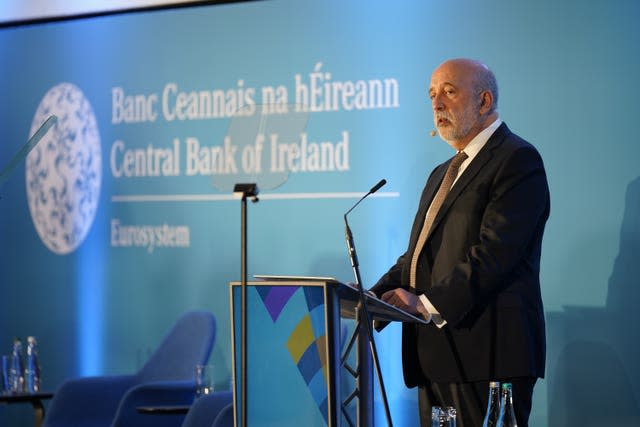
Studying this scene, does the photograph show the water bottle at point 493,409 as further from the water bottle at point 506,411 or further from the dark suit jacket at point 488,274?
the dark suit jacket at point 488,274

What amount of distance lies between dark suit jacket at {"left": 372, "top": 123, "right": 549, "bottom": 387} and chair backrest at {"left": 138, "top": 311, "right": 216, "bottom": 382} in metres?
1.87

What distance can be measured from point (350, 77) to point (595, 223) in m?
1.55

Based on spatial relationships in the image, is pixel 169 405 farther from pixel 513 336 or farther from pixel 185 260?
pixel 513 336

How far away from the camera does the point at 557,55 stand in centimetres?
510

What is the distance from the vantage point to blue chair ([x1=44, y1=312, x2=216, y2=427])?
5.07m

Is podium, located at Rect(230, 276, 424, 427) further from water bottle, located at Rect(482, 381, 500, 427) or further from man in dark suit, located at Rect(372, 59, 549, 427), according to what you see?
water bottle, located at Rect(482, 381, 500, 427)

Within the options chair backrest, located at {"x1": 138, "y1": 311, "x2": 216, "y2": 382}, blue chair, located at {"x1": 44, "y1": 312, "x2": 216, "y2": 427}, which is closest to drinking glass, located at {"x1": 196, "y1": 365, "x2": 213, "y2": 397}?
blue chair, located at {"x1": 44, "y1": 312, "x2": 216, "y2": 427}

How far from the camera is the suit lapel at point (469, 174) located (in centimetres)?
361

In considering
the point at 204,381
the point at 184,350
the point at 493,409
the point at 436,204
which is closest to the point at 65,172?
the point at 184,350

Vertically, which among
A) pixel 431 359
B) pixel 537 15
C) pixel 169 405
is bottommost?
pixel 169 405

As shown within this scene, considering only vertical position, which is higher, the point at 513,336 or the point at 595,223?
the point at 595,223

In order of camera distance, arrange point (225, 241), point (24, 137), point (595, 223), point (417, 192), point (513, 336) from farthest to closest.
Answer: point (24, 137), point (225, 241), point (417, 192), point (595, 223), point (513, 336)

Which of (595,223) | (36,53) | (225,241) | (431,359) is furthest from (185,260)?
(431,359)

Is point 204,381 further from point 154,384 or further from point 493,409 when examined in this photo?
point 493,409
